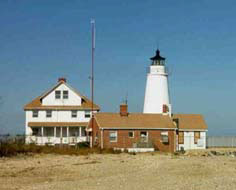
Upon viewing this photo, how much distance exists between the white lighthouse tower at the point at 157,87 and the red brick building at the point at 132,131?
15.9 ft

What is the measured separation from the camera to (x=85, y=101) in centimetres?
5866

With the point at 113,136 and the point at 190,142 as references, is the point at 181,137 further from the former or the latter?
the point at 113,136

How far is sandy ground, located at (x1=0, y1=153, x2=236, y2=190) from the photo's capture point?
683 inches

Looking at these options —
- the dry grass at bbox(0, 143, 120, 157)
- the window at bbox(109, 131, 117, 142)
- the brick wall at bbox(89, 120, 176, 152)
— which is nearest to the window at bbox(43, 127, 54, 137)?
the brick wall at bbox(89, 120, 176, 152)

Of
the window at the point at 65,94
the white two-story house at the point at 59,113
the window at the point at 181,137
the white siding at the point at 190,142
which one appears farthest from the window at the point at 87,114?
the white siding at the point at 190,142

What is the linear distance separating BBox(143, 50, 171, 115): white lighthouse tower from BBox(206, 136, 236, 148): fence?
818 cm

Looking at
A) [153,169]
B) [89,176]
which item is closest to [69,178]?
[89,176]

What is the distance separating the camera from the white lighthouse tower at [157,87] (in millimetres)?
55719

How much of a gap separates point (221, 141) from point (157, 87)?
37.3 feet

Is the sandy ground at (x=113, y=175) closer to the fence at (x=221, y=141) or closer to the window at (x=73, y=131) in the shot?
the window at (x=73, y=131)

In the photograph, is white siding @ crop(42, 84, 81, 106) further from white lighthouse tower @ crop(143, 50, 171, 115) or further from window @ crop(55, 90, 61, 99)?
white lighthouse tower @ crop(143, 50, 171, 115)

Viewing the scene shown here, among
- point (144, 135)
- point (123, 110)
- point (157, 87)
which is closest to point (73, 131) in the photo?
point (123, 110)

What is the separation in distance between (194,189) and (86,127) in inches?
1574

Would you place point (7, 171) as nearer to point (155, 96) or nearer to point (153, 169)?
point (153, 169)
